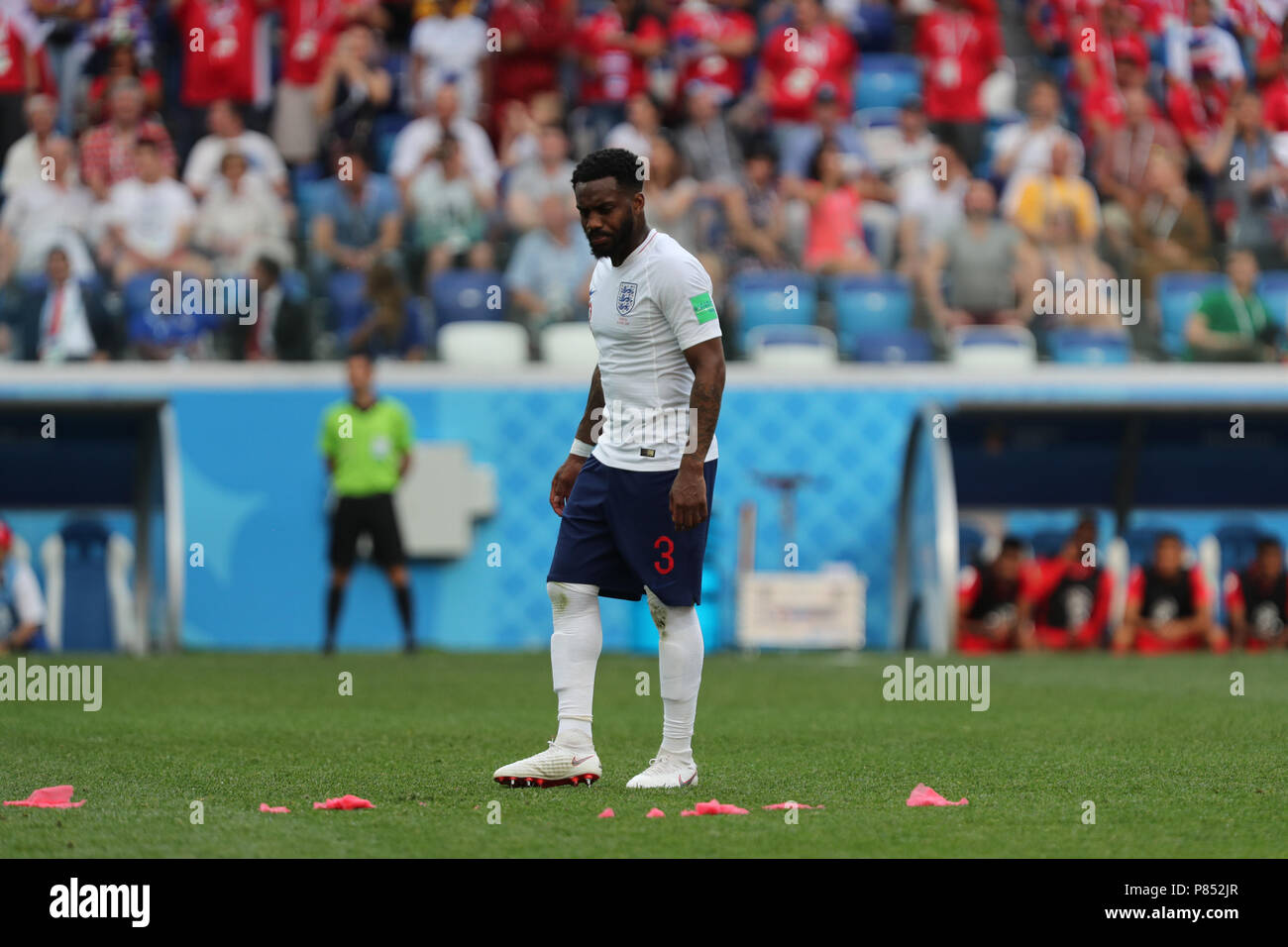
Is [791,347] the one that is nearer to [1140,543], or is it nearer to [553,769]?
[1140,543]

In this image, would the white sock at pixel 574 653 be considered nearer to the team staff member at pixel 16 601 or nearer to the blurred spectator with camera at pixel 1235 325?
the team staff member at pixel 16 601

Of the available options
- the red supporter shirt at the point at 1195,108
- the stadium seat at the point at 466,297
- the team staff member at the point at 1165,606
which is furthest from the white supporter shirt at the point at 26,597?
the red supporter shirt at the point at 1195,108

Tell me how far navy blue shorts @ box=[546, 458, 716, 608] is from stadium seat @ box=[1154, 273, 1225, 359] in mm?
11040

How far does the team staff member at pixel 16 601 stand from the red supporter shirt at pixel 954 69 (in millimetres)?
9079

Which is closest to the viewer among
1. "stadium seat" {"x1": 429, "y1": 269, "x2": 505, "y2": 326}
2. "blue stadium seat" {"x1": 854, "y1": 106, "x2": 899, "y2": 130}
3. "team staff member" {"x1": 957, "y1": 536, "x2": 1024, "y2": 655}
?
"team staff member" {"x1": 957, "y1": 536, "x2": 1024, "y2": 655}

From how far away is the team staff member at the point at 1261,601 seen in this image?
16.2 meters

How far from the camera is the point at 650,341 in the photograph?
7.04m

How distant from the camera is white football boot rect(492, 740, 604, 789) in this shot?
23.3 feet

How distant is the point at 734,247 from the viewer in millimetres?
17094

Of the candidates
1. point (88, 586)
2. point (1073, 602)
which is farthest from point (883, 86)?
point (88, 586)

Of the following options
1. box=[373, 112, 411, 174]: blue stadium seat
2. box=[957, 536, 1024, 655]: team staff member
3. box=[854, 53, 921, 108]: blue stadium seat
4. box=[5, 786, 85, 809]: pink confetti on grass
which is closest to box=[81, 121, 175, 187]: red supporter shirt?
box=[373, 112, 411, 174]: blue stadium seat

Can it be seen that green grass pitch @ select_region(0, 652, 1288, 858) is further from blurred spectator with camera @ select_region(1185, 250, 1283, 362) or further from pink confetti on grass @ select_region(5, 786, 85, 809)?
blurred spectator with camera @ select_region(1185, 250, 1283, 362)

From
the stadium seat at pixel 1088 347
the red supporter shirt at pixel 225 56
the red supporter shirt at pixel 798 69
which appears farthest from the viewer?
the red supporter shirt at pixel 798 69

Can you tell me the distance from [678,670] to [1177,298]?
37.5 ft
